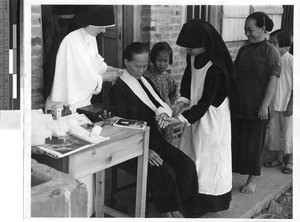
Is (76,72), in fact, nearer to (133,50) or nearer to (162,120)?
(133,50)

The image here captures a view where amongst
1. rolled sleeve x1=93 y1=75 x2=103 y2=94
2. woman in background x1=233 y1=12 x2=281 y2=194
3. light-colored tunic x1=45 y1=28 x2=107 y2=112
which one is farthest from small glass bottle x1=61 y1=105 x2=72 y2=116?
woman in background x1=233 y1=12 x2=281 y2=194

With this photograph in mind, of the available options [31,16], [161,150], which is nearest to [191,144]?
[161,150]

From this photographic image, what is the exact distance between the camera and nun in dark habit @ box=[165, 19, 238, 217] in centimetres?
320

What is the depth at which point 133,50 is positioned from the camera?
124 inches

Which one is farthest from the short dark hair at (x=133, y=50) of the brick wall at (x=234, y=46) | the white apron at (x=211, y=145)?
the brick wall at (x=234, y=46)

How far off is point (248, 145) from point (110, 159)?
1256 millimetres

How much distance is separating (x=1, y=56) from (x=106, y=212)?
115cm

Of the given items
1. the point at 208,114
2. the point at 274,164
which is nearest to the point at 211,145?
the point at 208,114

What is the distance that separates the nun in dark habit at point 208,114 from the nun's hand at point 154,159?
0.76 feet

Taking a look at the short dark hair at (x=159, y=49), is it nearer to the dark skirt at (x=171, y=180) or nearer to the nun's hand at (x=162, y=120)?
the nun's hand at (x=162, y=120)

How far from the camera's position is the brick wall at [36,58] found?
9.60 ft

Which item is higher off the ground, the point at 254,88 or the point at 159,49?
the point at 159,49

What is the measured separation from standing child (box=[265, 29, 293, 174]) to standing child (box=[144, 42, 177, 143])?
2.27 feet

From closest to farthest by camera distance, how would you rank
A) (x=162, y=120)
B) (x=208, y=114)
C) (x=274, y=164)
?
1. (x=162, y=120)
2. (x=208, y=114)
3. (x=274, y=164)
